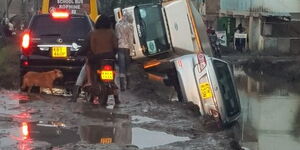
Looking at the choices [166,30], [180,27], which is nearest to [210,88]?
[180,27]

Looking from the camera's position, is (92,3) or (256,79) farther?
(92,3)

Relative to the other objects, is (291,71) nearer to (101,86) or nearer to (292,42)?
(292,42)

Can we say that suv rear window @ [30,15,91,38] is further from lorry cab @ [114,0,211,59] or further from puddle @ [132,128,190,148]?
lorry cab @ [114,0,211,59]

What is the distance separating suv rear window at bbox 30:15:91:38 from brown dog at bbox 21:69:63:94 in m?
0.78

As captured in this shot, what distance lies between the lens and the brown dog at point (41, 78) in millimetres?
11851

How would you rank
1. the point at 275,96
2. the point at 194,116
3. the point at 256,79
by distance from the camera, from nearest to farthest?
the point at 194,116
the point at 275,96
the point at 256,79

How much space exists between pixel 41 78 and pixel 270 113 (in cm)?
566

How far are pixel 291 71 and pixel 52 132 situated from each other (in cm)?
1877

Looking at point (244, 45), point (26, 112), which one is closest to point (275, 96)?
point (26, 112)

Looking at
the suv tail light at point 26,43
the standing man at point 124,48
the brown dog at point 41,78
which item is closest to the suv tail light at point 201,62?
the brown dog at point 41,78

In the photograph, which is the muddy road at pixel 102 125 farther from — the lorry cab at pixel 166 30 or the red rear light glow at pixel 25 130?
the lorry cab at pixel 166 30

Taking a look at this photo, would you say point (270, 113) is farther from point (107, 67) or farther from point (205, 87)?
point (107, 67)

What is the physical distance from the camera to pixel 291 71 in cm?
2564

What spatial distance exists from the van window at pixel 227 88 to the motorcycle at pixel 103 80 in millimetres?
1912
